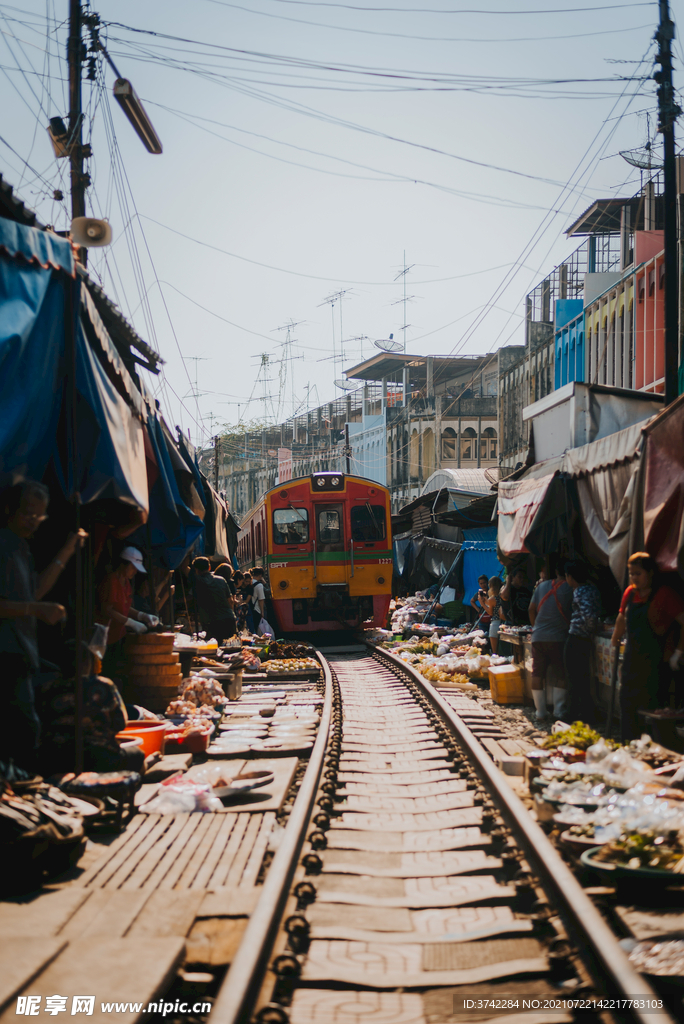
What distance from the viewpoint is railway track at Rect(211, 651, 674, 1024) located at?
3002 millimetres

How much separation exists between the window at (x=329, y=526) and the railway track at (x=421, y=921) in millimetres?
12012

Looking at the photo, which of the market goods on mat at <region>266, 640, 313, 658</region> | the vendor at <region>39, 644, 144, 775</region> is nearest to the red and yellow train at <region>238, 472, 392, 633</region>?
the market goods on mat at <region>266, 640, 313, 658</region>

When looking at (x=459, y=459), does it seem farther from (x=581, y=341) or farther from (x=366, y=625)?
(x=366, y=625)

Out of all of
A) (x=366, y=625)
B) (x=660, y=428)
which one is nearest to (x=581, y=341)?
(x=366, y=625)

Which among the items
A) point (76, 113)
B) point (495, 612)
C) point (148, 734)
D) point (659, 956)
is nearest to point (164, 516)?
point (148, 734)

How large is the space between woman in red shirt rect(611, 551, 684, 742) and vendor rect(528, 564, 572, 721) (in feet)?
6.98

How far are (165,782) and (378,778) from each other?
5.32ft

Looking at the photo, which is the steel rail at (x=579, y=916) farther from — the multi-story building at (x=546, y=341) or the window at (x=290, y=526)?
the multi-story building at (x=546, y=341)

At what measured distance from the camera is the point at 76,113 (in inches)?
436

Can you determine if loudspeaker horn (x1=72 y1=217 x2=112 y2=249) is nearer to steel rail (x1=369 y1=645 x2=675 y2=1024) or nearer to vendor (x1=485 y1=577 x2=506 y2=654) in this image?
steel rail (x1=369 y1=645 x2=675 y2=1024)

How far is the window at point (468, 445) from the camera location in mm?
47156

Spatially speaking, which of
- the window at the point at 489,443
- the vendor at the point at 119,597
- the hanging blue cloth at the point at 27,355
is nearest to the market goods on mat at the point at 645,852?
the hanging blue cloth at the point at 27,355

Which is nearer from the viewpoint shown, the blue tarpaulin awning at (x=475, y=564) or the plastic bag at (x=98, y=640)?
the plastic bag at (x=98, y=640)

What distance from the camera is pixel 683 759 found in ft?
19.2
